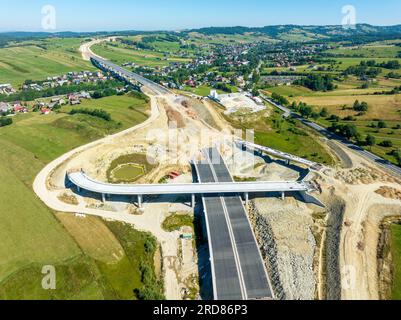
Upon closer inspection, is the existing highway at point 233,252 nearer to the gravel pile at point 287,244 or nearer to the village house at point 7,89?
the gravel pile at point 287,244

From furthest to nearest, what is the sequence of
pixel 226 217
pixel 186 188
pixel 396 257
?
pixel 186 188 → pixel 226 217 → pixel 396 257

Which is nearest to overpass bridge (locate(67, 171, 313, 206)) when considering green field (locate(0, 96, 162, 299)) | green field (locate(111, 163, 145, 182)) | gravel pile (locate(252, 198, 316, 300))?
gravel pile (locate(252, 198, 316, 300))

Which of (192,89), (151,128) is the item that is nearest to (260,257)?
(151,128)

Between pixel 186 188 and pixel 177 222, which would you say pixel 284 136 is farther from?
pixel 177 222

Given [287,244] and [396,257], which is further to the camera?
[287,244]

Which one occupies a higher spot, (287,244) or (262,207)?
(262,207)

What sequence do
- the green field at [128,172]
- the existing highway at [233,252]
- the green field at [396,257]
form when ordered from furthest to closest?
A: the green field at [128,172] < the green field at [396,257] < the existing highway at [233,252]

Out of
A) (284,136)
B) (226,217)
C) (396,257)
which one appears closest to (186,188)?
(226,217)

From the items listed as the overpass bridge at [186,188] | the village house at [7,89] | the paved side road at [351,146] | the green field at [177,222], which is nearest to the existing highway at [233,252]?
the overpass bridge at [186,188]
